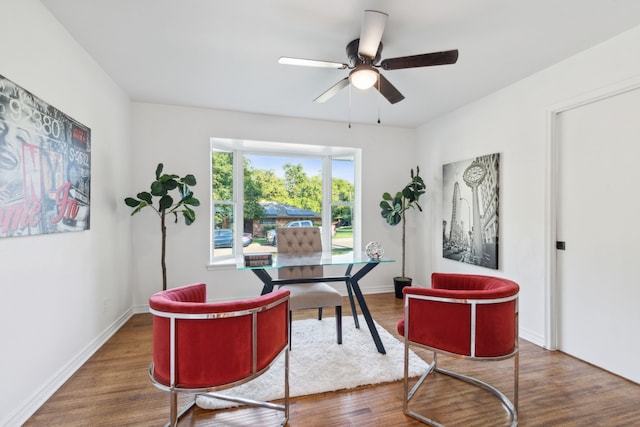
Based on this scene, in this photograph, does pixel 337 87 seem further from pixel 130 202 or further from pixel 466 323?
pixel 130 202

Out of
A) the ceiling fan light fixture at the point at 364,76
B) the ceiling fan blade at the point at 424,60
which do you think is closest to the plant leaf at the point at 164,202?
the ceiling fan light fixture at the point at 364,76

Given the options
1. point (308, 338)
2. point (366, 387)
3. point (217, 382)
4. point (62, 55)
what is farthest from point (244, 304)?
point (62, 55)

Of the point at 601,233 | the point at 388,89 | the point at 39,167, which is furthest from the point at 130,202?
the point at 601,233

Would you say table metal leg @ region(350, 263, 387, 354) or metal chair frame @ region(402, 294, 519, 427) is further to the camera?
table metal leg @ region(350, 263, 387, 354)

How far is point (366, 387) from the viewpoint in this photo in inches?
83.0

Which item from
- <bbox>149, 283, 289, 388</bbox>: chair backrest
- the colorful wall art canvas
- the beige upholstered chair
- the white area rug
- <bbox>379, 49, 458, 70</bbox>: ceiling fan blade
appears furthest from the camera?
the beige upholstered chair

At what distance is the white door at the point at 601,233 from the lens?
218 centimetres

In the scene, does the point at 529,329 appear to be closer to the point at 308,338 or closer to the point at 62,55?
the point at 308,338

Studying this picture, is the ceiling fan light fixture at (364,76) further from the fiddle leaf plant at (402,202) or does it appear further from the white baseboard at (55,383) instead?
the white baseboard at (55,383)

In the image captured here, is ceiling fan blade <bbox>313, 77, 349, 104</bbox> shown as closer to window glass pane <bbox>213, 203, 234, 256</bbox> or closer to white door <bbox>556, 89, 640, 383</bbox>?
white door <bbox>556, 89, 640, 383</bbox>

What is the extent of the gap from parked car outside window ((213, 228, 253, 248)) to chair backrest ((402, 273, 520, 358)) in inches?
117

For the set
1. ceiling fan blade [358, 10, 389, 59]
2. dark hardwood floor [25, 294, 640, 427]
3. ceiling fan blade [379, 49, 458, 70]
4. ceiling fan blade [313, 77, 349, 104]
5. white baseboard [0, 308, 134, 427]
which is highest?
ceiling fan blade [358, 10, 389, 59]

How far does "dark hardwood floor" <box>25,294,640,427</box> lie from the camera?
176cm

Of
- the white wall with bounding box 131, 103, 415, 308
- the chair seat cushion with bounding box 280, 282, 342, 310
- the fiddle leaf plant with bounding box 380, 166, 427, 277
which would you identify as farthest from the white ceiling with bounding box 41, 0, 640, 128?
the chair seat cushion with bounding box 280, 282, 342, 310
